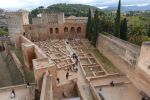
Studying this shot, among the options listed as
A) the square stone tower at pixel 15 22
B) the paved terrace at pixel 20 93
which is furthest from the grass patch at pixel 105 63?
the square stone tower at pixel 15 22

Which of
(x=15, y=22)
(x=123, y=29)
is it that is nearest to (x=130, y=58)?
(x=123, y=29)

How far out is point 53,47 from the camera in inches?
749

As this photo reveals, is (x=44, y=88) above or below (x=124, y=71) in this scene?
above

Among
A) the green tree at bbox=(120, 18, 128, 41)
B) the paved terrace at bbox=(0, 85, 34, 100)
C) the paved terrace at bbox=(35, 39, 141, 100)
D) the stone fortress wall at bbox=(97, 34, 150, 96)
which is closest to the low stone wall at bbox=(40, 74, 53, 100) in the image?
the paved terrace at bbox=(0, 85, 34, 100)

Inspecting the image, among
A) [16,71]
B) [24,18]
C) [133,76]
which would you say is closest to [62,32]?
[24,18]

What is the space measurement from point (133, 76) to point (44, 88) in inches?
261

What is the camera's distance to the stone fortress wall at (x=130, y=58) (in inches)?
424

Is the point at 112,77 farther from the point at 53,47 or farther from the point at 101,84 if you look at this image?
the point at 53,47

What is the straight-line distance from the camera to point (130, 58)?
13273mm

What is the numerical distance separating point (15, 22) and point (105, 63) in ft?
31.9

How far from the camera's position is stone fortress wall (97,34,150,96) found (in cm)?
1078

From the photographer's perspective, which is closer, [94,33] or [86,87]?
[86,87]

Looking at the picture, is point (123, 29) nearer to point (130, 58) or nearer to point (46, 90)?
point (130, 58)

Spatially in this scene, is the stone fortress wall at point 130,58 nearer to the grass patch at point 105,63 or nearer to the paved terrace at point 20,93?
the grass patch at point 105,63
